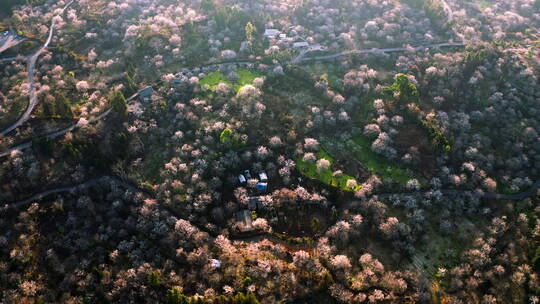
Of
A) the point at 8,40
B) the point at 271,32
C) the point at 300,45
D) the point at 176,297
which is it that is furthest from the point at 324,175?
the point at 8,40

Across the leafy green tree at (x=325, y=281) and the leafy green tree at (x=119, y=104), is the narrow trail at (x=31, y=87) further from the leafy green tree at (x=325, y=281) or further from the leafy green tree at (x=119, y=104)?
the leafy green tree at (x=325, y=281)

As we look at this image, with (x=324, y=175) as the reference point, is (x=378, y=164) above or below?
above

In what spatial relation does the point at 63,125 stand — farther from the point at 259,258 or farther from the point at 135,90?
the point at 259,258

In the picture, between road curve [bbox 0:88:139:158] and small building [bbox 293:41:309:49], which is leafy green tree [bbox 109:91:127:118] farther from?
small building [bbox 293:41:309:49]

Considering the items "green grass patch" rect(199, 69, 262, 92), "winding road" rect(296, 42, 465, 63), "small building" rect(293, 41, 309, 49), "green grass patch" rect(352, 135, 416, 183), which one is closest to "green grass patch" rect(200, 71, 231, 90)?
"green grass patch" rect(199, 69, 262, 92)

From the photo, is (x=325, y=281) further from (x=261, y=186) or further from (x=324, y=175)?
(x=324, y=175)

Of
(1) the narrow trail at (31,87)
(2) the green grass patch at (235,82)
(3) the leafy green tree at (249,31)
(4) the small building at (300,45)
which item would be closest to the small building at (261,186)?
(2) the green grass patch at (235,82)
